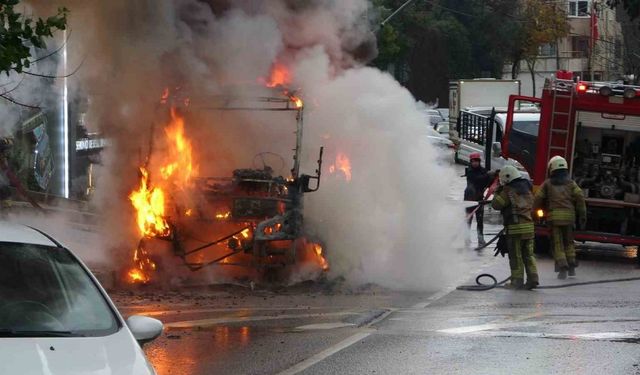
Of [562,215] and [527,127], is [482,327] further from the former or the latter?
[527,127]

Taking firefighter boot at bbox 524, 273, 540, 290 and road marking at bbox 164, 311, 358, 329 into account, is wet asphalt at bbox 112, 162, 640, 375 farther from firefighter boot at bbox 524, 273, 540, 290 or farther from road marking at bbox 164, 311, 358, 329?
firefighter boot at bbox 524, 273, 540, 290

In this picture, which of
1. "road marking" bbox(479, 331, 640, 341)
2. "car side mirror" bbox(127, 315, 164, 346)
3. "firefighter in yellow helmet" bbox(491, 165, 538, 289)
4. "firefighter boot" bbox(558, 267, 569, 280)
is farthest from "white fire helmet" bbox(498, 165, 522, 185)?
"car side mirror" bbox(127, 315, 164, 346)

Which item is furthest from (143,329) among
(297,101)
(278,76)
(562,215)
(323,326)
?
(562,215)

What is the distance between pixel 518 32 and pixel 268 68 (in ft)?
158

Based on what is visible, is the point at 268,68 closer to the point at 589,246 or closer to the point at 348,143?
the point at 348,143

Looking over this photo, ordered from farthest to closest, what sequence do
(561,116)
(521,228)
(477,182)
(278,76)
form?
(477,182)
(561,116)
(278,76)
(521,228)

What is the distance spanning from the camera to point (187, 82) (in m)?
13.4

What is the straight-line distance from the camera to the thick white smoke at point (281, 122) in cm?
1335

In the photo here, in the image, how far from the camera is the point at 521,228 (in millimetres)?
13445

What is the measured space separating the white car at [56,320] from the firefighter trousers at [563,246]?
9.43m

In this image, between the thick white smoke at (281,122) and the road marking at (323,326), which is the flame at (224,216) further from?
the road marking at (323,326)

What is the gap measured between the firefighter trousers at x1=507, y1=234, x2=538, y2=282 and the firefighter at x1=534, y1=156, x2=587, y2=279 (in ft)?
3.57

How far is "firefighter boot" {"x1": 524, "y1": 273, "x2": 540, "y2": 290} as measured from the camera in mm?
13203

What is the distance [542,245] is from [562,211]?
3113 mm
